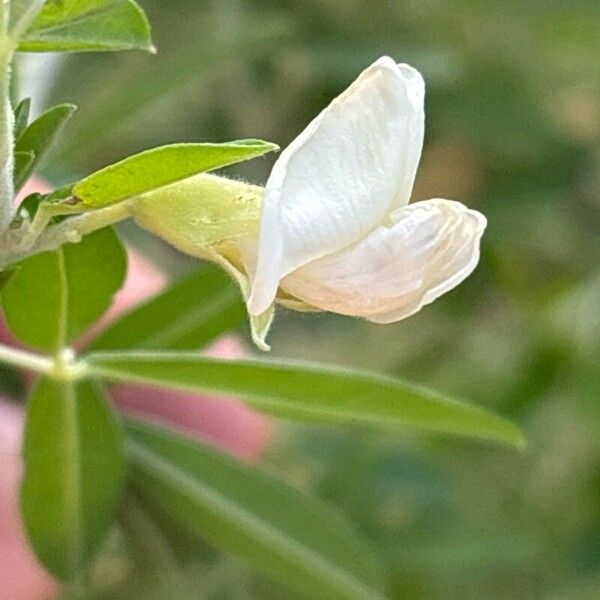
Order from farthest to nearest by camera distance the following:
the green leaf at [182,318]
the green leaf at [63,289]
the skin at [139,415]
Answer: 1. the skin at [139,415]
2. the green leaf at [182,318]
3. the green leaf at [63,289]

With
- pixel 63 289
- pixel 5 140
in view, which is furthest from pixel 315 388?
pixel 5 140

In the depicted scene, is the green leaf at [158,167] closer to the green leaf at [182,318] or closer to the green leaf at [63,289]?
the green leaf at [63,289]

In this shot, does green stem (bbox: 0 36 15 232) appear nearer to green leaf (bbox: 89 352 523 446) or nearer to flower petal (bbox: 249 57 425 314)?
flower petal (bbox: 249 57 425 314)

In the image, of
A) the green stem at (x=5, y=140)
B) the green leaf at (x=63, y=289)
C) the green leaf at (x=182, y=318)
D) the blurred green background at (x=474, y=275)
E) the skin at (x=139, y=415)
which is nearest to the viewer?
the green stem at (x=5, y=140)

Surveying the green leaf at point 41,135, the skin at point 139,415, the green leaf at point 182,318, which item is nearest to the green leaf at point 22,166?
the green leaf at point 41,135

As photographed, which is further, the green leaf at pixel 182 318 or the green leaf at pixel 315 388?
the green leaf at pixel 182 318

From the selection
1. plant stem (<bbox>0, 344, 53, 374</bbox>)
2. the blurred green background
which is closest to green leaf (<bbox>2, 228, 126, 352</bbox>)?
plant stem (<bbox>0, 344, 53, 374</bbox>)

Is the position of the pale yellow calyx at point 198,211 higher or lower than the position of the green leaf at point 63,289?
higher

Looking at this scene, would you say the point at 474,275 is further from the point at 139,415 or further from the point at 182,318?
the point at 182,318
